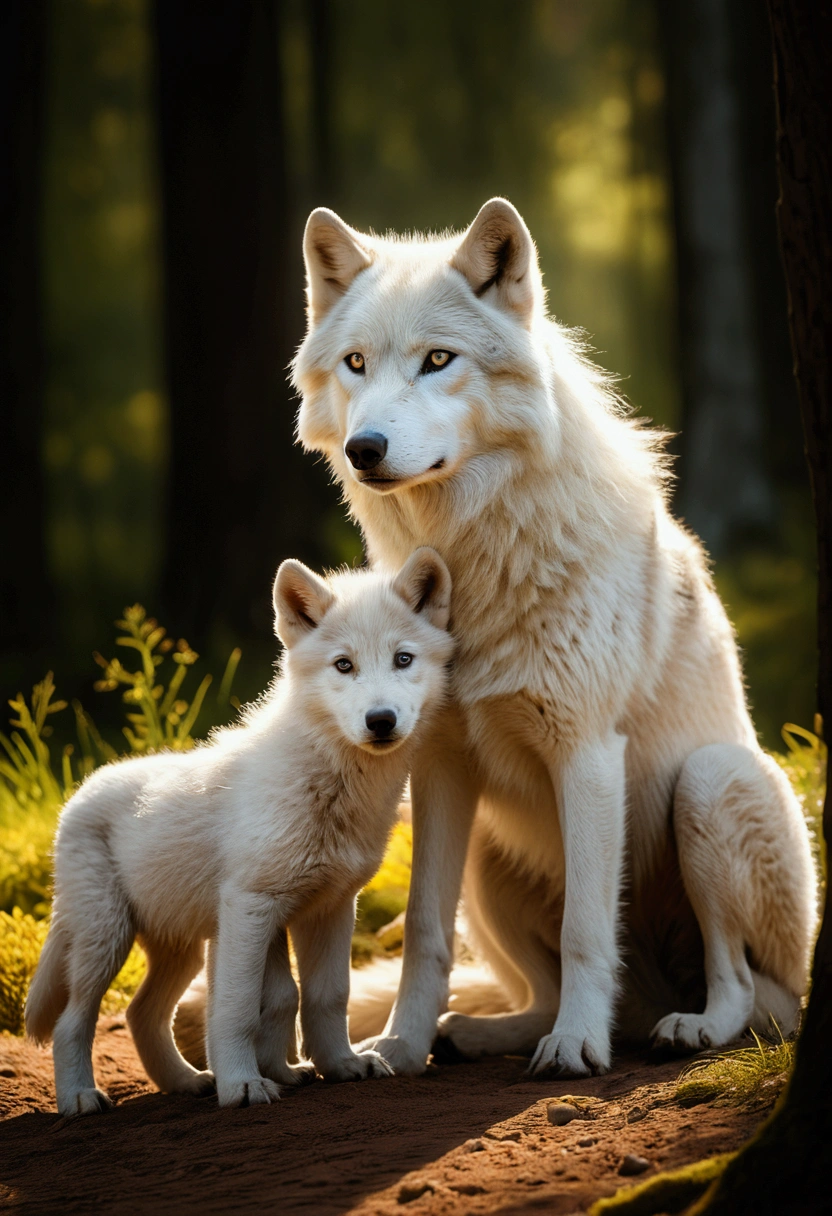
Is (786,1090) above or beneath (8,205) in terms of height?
beneath

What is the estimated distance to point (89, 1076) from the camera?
3.92 metres

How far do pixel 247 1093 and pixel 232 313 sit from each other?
8300mm

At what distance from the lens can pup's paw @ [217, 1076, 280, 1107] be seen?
11.8 feet

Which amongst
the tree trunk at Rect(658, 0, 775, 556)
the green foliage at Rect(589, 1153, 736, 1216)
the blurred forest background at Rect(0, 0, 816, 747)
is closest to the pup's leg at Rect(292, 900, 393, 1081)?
the green foliage at Rect(589, 1153, 736, 1216)

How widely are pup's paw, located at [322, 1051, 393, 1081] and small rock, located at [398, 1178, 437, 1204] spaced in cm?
122

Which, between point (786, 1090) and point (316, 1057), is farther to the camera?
point (316, 1057)

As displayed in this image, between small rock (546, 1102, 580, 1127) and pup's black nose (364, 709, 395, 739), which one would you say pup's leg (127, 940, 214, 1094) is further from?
small rock (546, 1102, 580, 1127)

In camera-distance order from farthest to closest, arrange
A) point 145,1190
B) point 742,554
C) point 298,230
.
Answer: point 742,554
point 298,230
point 145,1190

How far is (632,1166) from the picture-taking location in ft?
8.68

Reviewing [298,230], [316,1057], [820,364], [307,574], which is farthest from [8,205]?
[820,364]

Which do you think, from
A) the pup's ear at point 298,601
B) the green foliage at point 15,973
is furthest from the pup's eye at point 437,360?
the green foliage at point 15,973

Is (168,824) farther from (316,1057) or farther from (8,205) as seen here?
(8,205)

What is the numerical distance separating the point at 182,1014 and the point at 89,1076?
0.68m

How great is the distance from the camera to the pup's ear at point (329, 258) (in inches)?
172
